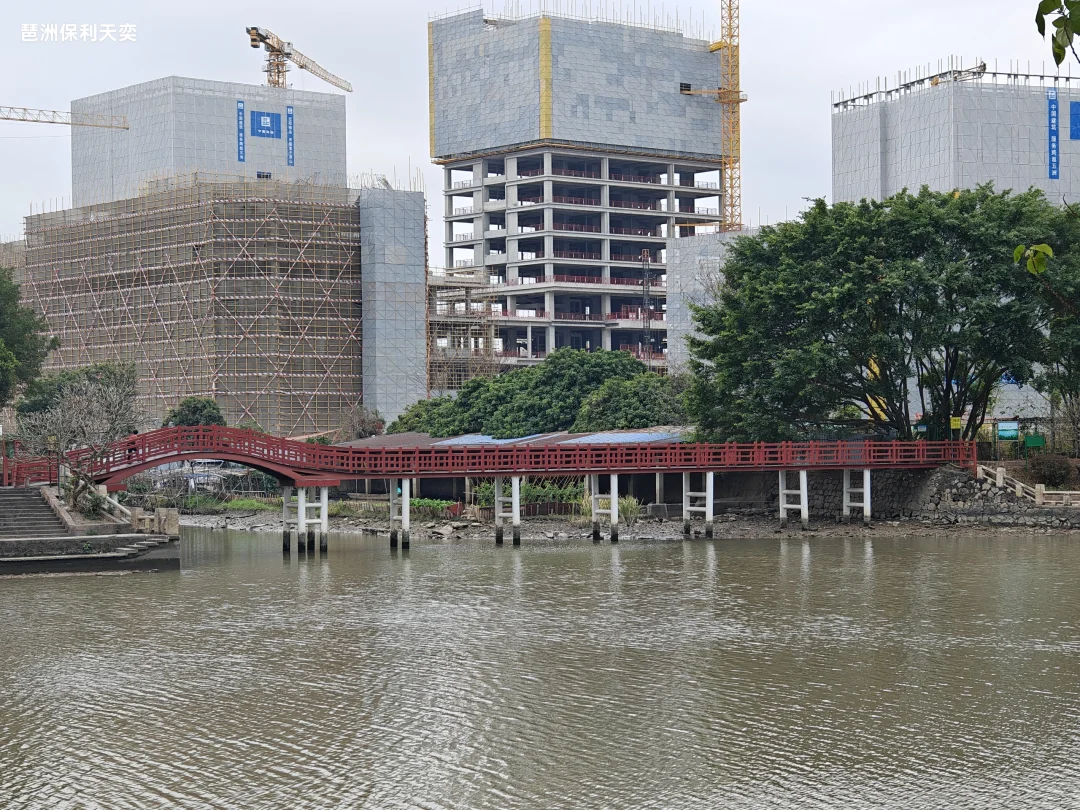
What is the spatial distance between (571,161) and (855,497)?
86834 millimetres

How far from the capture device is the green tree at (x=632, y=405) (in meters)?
69.9

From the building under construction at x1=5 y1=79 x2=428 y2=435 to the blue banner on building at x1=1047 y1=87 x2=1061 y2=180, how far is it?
45.2 metres

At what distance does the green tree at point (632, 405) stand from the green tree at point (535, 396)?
7.37 feet

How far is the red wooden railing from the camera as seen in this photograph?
4762 cm

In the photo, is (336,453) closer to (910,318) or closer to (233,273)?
(910,318)

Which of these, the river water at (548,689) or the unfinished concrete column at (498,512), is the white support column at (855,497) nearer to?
the river water at (548,689)

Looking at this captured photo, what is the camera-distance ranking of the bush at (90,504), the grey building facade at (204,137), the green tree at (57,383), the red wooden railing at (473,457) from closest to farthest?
1. the bush at (90,504)
2. the red wooden railing at (473,457)
3. the green tree at (57,383)
4. the grey building facade at (204,137)

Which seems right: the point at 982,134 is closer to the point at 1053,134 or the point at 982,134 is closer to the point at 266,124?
the point at 1053,134

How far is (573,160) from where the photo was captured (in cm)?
14162

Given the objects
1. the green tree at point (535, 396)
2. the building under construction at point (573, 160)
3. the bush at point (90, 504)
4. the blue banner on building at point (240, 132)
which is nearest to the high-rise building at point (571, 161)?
the building under construction at point (573, 160)

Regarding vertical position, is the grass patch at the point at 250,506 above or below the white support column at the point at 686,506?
below

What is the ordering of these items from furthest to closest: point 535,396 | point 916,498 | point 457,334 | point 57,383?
point 457,334, point 57,383, point 535,396, point 916,498

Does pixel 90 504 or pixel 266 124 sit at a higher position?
pixel 266 124

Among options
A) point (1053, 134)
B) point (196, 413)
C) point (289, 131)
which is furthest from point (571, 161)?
point (196, 413)
